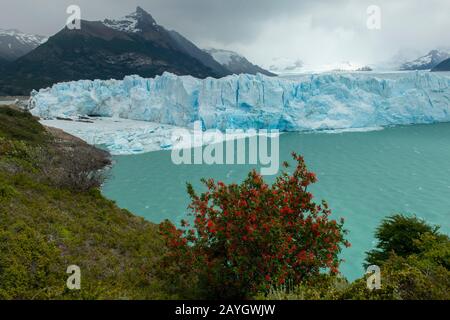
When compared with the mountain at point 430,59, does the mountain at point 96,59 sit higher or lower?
lower

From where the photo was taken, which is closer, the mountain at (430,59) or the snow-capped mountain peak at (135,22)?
the snow-capped mountain peak at (135,22)

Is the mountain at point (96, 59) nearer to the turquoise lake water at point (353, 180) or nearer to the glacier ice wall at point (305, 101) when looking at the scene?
the glacier ice wall at point (305, 101)

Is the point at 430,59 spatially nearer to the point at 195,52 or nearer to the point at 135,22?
the point at 195,52

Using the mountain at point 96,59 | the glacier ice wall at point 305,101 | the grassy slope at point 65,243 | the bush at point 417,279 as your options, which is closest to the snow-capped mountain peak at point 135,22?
the mountain at point 96,59

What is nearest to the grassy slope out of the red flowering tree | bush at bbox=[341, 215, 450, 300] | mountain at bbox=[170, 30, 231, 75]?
the red flowering tree

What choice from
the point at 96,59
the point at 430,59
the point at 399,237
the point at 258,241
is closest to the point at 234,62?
the point at 96,59

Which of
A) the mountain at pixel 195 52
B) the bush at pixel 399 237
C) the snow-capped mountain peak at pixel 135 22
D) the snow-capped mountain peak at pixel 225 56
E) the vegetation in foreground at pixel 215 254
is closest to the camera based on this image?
the vegetation in foreground at pixel 215 254

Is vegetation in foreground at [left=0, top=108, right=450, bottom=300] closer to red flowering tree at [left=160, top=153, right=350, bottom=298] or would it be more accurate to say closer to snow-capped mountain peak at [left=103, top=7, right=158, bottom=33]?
red flowering tree at [left=160, top=153, right=350, bottom=298]
